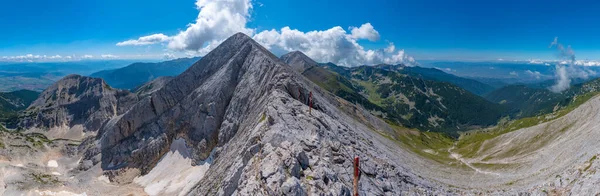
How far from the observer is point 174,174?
99.6 m

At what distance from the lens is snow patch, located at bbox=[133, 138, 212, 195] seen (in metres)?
91.3

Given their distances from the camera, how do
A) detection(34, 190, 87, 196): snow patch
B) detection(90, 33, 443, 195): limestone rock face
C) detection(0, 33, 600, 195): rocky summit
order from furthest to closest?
1. detection(34, 190, 87, 196): snow patch
2. detection(0, 33, 600, 195): rocky summit
3. detection(90, 33, 443, 195): limestone rock face

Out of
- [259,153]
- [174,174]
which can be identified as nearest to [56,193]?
[174,174]

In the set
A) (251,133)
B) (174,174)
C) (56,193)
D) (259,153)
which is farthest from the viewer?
(174,174)

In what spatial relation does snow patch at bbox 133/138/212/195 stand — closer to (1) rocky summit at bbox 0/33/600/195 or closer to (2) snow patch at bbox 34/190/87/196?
(1) rocky summit at bbox 0/33/600/195

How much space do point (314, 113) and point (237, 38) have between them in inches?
3737

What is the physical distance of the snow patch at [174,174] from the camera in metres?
91.3

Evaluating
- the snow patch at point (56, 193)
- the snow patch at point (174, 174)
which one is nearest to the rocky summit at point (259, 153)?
the snow patch at point (56, 193)

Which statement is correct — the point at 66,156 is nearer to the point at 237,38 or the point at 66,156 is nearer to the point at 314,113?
the point at 237,38

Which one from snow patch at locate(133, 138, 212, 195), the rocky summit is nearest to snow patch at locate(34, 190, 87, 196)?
the rocky summit

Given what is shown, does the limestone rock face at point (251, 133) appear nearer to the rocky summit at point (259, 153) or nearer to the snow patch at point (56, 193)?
the rocky summit at point (259, 153)

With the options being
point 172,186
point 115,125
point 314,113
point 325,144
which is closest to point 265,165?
point 325,144

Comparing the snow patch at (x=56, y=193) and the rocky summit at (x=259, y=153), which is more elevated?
the rocky summit at (x=259, y=153)

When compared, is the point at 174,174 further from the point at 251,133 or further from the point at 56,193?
the point at 251,133
